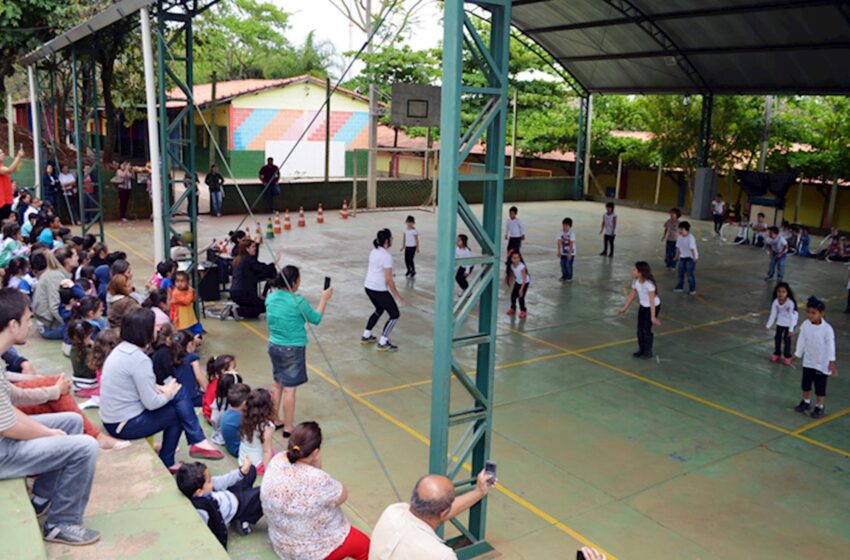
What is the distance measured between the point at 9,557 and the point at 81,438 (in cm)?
80

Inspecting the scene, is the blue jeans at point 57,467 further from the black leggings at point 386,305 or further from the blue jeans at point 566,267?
the blue jeans at point 566,267

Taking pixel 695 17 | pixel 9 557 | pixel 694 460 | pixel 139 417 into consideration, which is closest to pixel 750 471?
pixel 694 460

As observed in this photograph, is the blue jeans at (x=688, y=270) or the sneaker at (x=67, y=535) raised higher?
the blue jeans at (x=688, y=270)

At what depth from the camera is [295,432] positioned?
5.08 m

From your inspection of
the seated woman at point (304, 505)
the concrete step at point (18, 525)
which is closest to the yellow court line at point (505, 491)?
the seated woman at point (304, 505)

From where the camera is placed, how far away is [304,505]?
5.04 metres

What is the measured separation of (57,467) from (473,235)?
11.0 ft

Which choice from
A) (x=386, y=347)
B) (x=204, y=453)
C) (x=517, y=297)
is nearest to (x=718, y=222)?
(x=517, y=297)

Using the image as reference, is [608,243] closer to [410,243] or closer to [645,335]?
[410,243]

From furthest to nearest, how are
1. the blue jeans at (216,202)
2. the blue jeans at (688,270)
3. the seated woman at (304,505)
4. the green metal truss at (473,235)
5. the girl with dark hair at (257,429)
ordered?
the blue jeans at (216,202)
the blue jeans at (688,270)
the girl with dark hair at (257,429)
the green metal truss at (473,235)
the seated woman at (304,505)

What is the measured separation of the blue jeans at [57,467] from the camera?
180 inches

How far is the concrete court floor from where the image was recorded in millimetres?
6867

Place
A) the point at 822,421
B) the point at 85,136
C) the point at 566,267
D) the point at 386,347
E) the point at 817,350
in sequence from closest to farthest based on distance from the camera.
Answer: the point at 817,350 < the point at 822,421 < the point at 386,347 < the point at 566,267 < the point at 85,136

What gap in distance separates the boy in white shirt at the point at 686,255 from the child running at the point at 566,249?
7.48 feet
